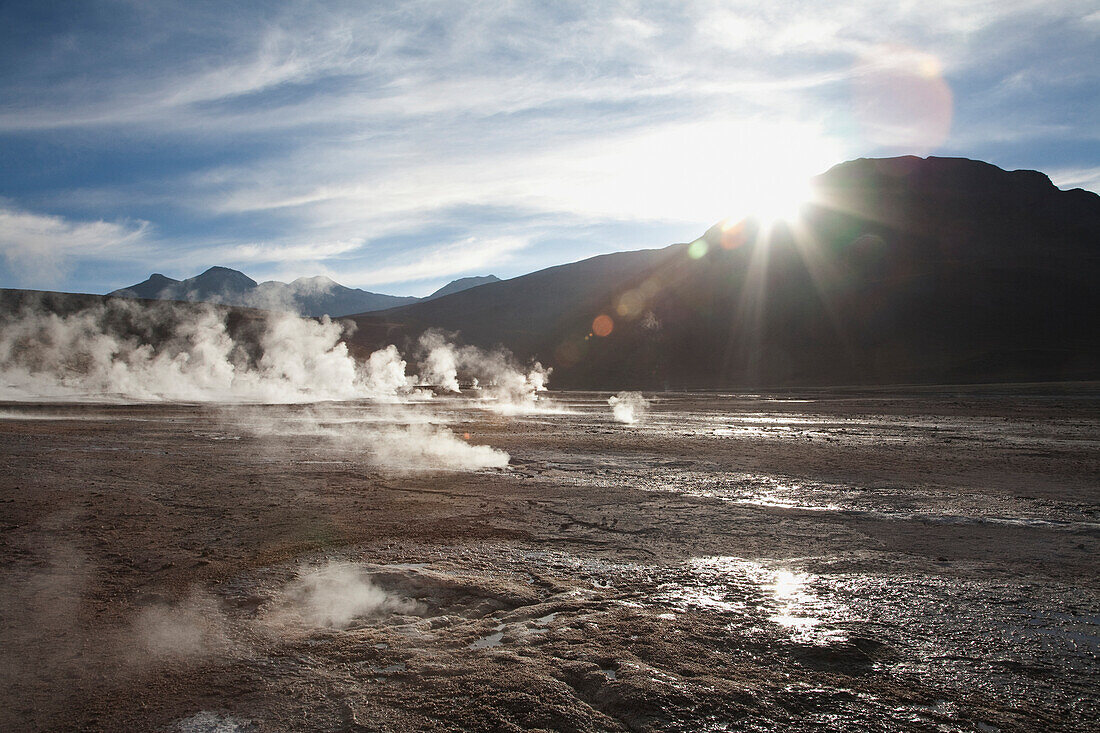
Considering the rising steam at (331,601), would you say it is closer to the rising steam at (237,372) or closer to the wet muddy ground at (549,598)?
the wet muddy ground at (549,598)

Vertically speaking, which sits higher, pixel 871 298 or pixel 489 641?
pixel 871 298

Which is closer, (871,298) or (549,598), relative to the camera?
(549,598)

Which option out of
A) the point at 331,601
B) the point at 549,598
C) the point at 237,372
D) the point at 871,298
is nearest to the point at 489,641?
the point at 549,598

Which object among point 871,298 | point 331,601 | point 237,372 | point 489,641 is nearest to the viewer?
point 489,641

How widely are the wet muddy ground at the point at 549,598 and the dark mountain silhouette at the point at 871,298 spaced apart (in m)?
63.4

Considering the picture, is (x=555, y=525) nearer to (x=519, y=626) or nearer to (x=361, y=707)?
(x=519, y=626)

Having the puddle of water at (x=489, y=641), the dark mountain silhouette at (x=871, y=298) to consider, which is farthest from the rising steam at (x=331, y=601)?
the dark mountain silhouette at (x=871, y=298)

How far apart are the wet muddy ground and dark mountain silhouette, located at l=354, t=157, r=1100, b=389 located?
63419 mm

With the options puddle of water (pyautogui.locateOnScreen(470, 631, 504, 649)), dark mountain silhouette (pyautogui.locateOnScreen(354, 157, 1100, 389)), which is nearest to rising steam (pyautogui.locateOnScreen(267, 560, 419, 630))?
puddle of water (pyautogui.locateOnScreen(470, 631, 504, 649))

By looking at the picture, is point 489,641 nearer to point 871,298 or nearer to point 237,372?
point 237,372

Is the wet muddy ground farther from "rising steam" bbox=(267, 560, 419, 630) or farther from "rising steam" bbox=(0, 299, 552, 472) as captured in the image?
"rising steam" bbox=(0, 299, 552, 472)

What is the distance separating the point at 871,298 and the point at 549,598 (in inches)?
3700

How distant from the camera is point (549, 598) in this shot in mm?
5922

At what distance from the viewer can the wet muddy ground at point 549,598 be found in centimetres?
403
